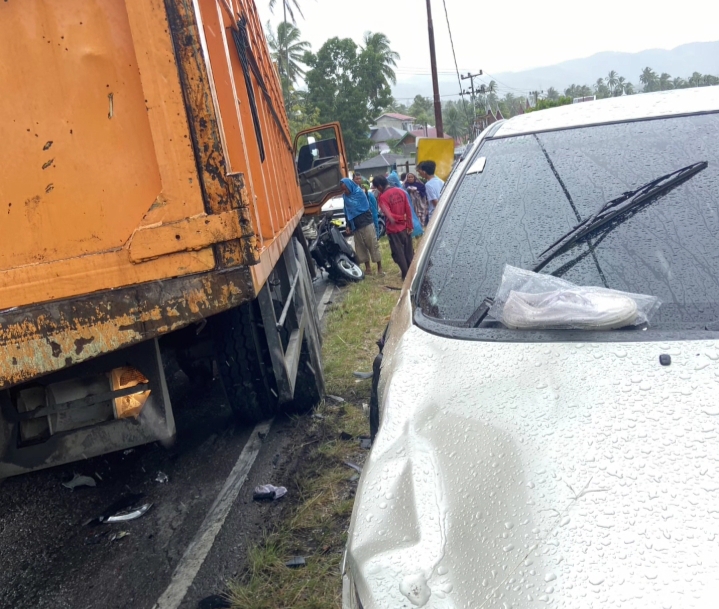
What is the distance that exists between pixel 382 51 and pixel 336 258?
2153 inches

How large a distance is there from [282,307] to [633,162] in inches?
116

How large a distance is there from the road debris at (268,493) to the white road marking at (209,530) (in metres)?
0.11

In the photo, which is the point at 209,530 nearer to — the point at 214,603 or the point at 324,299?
the point at 214,603

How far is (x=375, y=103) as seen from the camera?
185 ft

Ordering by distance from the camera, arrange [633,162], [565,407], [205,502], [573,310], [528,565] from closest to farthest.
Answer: [528,565] → [565,407] → [573,310] → [633,162] → [205,502]

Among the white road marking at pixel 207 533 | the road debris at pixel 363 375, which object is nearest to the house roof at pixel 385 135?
the road debris at pixel 363 375

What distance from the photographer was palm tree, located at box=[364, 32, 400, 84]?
5584 cm

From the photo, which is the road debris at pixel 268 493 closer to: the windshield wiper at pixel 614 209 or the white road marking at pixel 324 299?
the windshield wiper at pixel 614 209

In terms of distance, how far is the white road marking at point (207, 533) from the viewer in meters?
2.77

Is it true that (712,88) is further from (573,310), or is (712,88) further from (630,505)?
(630,505)

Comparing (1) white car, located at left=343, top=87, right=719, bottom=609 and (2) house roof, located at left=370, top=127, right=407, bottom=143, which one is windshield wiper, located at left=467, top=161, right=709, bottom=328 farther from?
(2) house roof, located at left=370, top=127, right=407, bottom=143

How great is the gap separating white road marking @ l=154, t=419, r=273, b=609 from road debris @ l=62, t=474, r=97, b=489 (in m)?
0.91

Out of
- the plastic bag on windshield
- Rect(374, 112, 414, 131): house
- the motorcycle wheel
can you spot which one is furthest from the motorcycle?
Rect(374, 112, 414, 131): house

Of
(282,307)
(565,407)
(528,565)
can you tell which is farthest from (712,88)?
(282,307)
